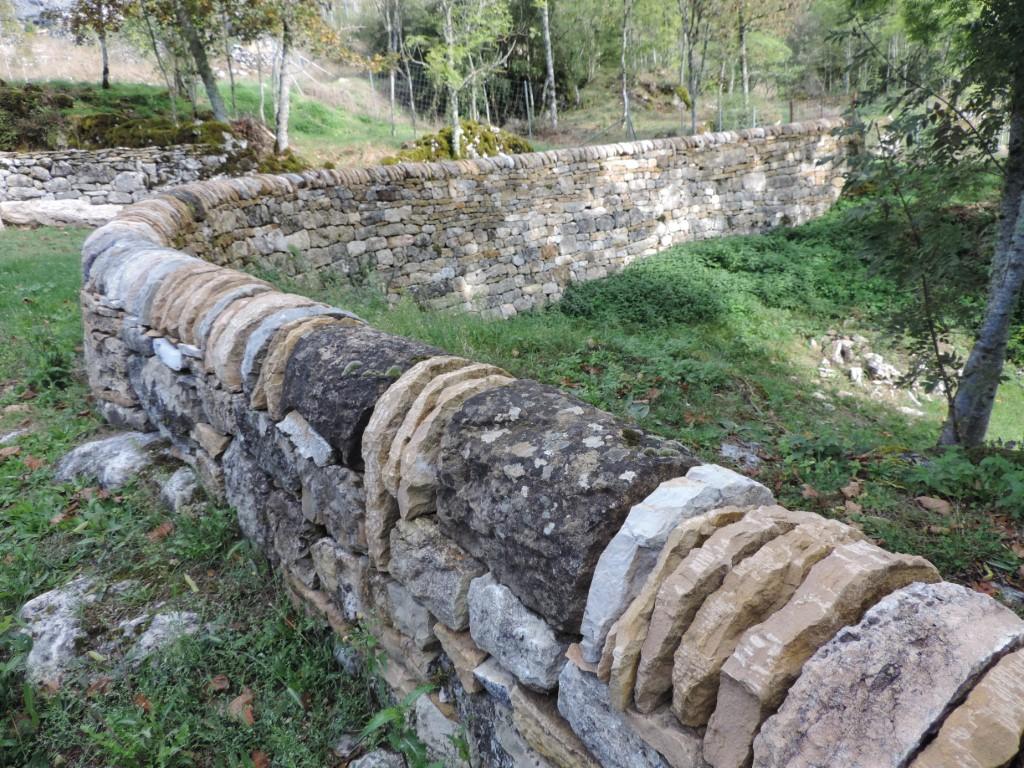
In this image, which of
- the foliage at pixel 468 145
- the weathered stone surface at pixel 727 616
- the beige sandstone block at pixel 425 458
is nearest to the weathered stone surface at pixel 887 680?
the weathered stone surface at pixel 727 616

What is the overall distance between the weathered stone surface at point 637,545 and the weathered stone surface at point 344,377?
3.26ft

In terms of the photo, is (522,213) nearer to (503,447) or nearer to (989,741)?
(503,447)

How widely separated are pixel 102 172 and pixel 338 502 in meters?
12.0

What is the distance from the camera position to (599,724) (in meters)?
1.31

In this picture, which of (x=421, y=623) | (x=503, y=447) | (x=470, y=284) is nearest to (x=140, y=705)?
(x=421, y=623)

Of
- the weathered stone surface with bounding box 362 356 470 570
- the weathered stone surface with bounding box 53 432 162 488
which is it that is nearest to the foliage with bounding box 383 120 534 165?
the weathered stone surface with bounding box 53 432 162 488

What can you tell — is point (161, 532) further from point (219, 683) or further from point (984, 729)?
point (984, 729)

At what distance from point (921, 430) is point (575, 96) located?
24040 mm

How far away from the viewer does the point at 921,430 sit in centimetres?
647

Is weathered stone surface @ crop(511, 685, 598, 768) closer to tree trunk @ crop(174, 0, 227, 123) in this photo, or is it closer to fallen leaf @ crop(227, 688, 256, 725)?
fallen leaf @ crop(227, 688, 256, 725)

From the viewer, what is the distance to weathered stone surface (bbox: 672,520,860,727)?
110cm

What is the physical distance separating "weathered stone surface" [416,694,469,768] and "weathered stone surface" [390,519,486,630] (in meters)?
0.33

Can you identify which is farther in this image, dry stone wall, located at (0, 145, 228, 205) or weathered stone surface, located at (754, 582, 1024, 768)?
dry stone wall, located at (0, 145, 228, 205)

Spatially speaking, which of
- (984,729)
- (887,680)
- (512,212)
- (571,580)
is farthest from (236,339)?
(512,212)
